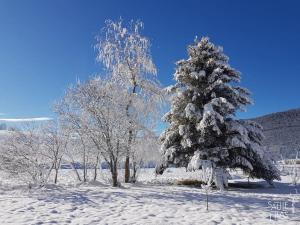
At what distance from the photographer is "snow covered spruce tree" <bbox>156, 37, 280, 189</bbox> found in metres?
17.0

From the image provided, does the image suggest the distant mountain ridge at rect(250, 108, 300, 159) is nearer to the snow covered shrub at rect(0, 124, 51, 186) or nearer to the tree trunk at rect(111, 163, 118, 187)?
the tree trunk at rect(111, 163, 118, 187)

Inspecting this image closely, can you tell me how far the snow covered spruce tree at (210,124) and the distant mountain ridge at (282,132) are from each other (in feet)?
110

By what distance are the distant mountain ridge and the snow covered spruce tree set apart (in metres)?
33.4

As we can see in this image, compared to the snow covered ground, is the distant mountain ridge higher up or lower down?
higher up

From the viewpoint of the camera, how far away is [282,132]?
65938mm

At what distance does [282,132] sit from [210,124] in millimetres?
54194

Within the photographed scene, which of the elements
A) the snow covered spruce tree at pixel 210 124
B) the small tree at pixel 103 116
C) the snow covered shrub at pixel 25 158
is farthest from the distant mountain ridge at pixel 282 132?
the snow covered shrub at pixel 25 158

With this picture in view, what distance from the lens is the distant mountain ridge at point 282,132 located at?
54.0 meters

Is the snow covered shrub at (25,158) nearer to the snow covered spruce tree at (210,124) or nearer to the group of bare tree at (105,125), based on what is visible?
the group of bare tree at (105,125)

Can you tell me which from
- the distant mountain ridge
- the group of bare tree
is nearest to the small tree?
the group of bare tree

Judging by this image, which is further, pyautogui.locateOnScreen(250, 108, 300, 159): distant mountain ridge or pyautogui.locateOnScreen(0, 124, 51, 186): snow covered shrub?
pyautogui.locateOnScreen(250, 108, 300, 159): distant mountain ridge

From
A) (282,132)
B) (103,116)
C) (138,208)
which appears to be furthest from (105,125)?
(282,132)

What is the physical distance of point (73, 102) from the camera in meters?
17.4

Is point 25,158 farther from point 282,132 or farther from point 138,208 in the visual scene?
point 282,132
